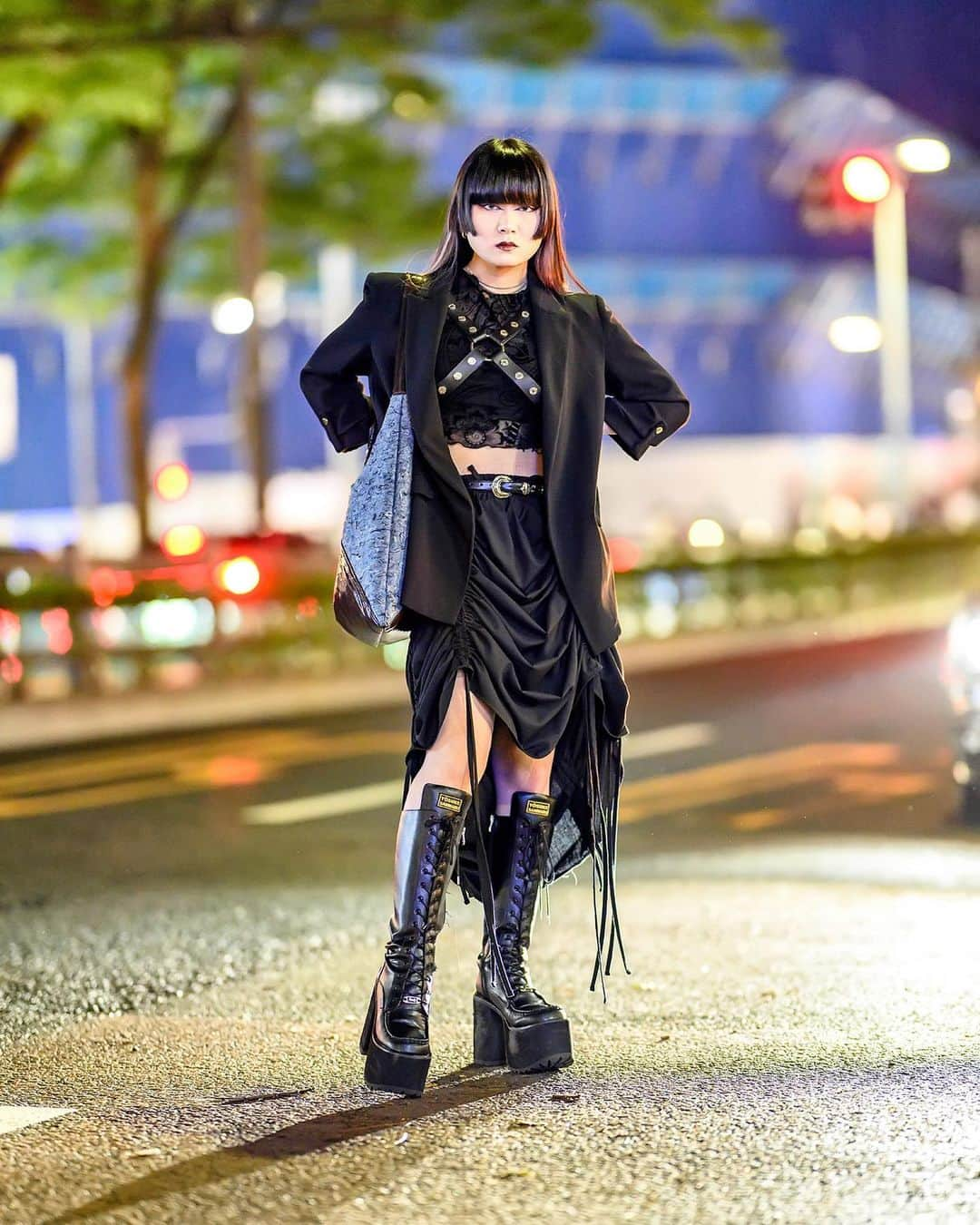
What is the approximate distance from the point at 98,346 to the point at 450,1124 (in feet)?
201

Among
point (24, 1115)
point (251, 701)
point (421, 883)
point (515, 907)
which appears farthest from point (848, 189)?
point (24, 1115)

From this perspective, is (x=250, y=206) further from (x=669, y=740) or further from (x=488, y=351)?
(x=488, y=351)

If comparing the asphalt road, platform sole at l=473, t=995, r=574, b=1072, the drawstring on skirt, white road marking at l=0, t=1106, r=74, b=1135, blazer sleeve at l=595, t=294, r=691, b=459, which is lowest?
the asphalt road

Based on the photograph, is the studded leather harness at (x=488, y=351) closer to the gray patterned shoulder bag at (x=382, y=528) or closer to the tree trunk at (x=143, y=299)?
the gray patterned shoulder bag at (x=382, y=528)

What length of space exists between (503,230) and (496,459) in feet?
1.55

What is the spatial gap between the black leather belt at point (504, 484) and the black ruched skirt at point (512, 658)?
1 cm

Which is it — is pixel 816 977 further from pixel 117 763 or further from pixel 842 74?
pixel 842 74

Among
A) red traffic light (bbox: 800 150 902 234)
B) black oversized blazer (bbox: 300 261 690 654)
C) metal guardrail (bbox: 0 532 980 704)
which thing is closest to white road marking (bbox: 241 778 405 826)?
black oversized blazer (bbox: 300 261 690 654)

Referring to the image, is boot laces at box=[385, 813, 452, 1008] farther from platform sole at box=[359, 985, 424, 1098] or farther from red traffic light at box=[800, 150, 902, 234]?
red traffic light at box=[800, 150, 902, 234]

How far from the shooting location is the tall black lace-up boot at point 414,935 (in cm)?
444

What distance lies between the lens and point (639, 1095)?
437 cm

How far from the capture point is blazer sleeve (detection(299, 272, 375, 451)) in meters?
4.65

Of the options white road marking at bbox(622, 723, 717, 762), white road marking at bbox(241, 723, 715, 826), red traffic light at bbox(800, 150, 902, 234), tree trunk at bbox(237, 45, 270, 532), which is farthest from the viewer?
tree trunk at bbox(237, 45, 270, 532)

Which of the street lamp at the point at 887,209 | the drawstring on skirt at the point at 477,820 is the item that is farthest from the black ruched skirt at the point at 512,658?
the street lamp at the point at 887,209
